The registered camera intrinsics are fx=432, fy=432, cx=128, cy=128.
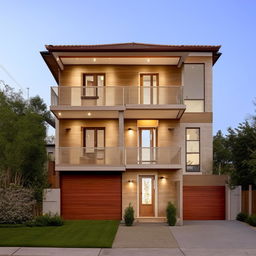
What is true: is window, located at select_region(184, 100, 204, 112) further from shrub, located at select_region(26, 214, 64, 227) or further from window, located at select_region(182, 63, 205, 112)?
shrub, located at select_region(26, 214, 64, 227)

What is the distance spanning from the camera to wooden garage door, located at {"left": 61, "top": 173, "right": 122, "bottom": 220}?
81.0ft

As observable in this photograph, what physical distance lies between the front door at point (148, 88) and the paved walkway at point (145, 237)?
7.21 meters

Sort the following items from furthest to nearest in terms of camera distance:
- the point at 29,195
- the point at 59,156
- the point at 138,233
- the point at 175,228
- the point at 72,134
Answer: the point at 72,134 → the point at 59,156 → the point at 29,195 → the point at 175,228 → the point at 138,233

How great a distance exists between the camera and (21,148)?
74.4 feet

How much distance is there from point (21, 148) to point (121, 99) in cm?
623

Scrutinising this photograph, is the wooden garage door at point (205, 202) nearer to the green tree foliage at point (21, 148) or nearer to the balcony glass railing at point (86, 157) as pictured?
the balcony glass railing at point (86, 157)

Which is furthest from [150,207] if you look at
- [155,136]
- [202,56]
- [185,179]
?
[202,56]

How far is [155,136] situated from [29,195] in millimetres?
8247

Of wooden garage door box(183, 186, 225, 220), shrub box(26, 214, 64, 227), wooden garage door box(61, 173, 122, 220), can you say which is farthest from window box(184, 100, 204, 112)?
shrub box(26, 214, 64, 227)

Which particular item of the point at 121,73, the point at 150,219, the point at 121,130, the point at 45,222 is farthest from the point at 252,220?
the point at 121,73

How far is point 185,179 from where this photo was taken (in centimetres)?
2528

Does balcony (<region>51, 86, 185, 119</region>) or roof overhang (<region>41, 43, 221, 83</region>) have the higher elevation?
roof overhang (<region>41, 43, 221, 83</region>)

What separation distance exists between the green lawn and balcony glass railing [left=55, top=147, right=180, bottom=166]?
11.9 ft

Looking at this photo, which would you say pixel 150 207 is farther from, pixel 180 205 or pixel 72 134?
pixel 72 134
